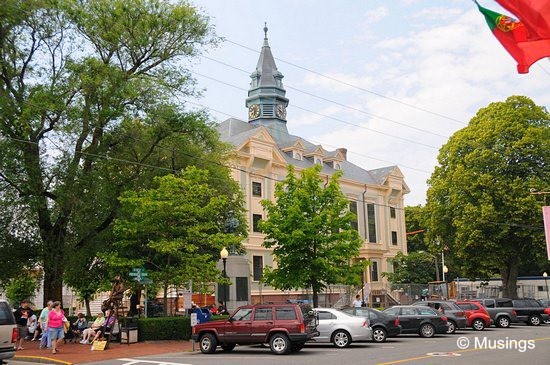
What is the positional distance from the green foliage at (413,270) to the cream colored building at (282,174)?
2322 mm

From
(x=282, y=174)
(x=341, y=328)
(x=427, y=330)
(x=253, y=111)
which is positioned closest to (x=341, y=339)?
(x=341, y=328)

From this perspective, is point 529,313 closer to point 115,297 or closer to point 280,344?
point 280,344

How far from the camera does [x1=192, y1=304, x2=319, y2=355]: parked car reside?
19.0m

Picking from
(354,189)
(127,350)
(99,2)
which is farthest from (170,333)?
(354,189)

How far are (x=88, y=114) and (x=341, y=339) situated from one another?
49.0ft

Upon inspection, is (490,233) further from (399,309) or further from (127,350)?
(127,350)

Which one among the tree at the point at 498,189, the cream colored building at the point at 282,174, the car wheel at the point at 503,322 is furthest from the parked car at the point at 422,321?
the cream colored building at the point at 282,174

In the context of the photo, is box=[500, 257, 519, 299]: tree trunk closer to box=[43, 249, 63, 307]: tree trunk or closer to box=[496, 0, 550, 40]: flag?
box=[43, 249, 63, 307]: tree trunk

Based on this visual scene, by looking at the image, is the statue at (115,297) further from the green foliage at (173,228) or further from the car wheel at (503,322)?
the car wheel at (503,322)

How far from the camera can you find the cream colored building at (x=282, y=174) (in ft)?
159

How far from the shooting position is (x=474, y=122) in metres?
47.6

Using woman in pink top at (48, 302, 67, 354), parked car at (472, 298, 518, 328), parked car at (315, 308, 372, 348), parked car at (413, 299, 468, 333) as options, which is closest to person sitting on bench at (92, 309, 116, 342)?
woman in pink top at (48, 302, 67, 354)

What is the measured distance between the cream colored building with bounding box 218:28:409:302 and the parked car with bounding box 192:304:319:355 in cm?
2587

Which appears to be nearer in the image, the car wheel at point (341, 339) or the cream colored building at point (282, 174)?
the car wheel at point (341, 339)
